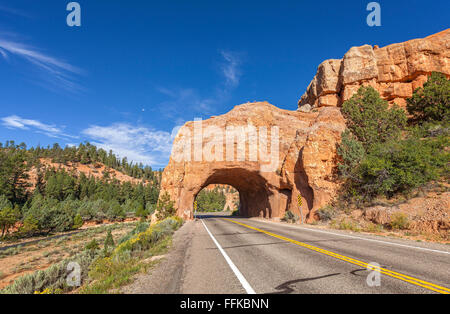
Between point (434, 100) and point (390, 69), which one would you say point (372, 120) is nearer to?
point (434, 100)

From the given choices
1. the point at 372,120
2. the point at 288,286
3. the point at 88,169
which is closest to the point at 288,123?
the point at 372,120

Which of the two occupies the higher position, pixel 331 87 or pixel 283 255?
pixel 331 87

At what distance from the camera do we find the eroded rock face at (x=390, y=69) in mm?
34406

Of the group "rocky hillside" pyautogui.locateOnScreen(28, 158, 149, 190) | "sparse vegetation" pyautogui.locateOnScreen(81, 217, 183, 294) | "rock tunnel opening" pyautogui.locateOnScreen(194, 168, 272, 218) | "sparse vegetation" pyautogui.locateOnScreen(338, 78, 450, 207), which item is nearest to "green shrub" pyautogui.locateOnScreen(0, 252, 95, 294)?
"sparse vegetation" pyautogui.locateOnScreen(81, 217, 183, 294)

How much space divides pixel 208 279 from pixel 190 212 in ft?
103

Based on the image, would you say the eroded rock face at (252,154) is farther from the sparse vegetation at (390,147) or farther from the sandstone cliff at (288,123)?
the sparse vegetation at (390,147)

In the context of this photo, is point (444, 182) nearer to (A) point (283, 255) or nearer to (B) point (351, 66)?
(A) point (283, 255)

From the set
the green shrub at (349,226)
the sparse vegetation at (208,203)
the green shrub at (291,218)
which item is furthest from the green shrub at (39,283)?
the sparse vegetation at (208,203)

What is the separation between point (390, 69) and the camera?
36469 mm

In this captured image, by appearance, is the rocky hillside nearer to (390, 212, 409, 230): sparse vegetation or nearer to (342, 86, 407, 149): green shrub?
(342, 86, 407, 149): green shrub
